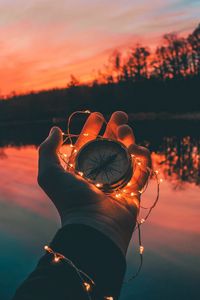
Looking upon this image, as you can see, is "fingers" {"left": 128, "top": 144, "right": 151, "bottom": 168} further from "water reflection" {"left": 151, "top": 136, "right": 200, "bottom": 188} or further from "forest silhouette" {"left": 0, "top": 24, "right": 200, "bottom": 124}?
"forest silhouette" {"left": 0, "top": 24, "right": 200, "bottom": 124}

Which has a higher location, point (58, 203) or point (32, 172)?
point (58, 203)

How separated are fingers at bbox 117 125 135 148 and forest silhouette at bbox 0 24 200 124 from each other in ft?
168

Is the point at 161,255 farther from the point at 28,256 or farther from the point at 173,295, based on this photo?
the point at 28,256

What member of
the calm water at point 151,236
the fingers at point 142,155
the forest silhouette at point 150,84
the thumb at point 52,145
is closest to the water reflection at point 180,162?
the calm water at point 151,236

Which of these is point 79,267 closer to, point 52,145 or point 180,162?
point 52,145

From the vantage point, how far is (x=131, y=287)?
5336mm

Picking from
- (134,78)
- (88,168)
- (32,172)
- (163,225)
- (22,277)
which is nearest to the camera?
(88,168)

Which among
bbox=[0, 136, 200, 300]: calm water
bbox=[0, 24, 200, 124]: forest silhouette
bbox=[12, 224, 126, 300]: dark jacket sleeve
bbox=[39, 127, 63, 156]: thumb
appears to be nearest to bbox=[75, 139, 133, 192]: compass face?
bbox=[39, 127, 63, 156]: thumb

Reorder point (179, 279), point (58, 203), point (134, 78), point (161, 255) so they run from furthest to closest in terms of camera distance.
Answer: point (134, 78), point (161, 255), point (179, 279), point (58, 203)

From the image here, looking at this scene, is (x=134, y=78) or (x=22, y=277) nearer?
(x=22, y=277)

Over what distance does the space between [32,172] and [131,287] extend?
1303cm

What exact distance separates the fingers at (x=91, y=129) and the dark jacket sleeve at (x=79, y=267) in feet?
5.89

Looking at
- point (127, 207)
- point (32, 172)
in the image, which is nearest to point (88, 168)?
point (127, 207)

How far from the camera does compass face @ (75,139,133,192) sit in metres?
3.88
